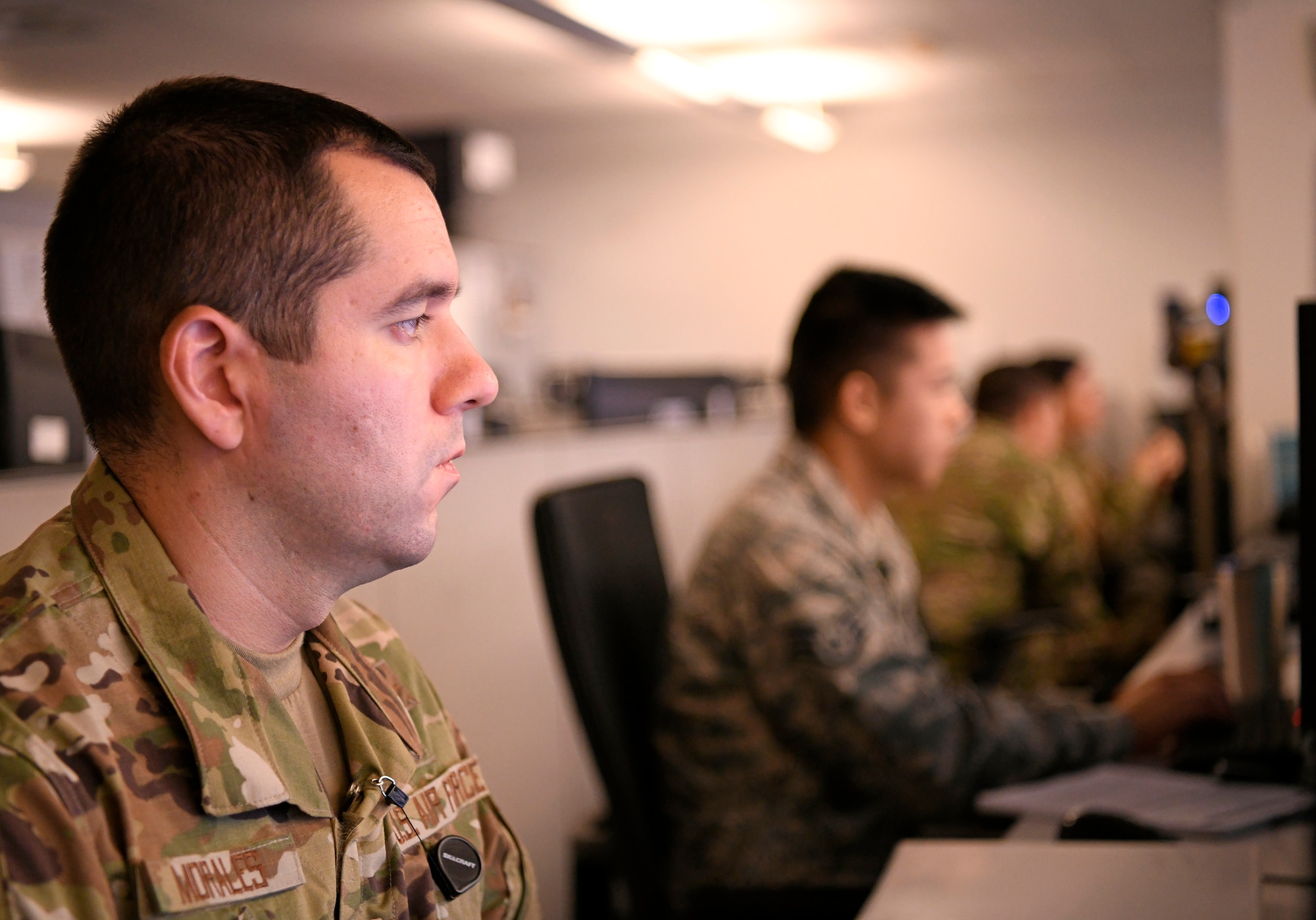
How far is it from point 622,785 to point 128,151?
928 millimetres

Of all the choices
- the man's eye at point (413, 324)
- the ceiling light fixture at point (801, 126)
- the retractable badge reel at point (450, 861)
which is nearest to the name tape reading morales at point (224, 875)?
the retractable badge reel at point (450, 861)

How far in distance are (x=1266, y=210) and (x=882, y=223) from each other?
332 centimetres

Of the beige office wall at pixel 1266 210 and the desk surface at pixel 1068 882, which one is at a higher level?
the beige office wall at pixel 1266 210

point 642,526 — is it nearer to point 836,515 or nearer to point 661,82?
point 836,515

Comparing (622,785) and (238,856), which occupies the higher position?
(238,856)

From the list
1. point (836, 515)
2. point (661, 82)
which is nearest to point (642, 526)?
point (836, 515)

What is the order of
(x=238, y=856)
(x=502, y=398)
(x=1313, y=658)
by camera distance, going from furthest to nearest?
(x=502, y=398)
(x=1313, y=658)
(x=238, y=856)

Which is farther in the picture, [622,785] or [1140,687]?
[1140,687]

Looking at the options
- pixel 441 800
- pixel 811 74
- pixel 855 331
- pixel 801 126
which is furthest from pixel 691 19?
pixel 441 800

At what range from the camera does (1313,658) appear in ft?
3.71

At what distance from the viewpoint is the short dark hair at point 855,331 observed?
1885 millimetres

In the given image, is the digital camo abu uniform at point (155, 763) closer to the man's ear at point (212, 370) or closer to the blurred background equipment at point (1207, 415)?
the man's ear at point (212, 370)

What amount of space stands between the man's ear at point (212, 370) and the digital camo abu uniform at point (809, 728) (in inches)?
39.5

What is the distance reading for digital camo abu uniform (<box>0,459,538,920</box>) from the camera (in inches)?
24.6
